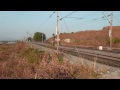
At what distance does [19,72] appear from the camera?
10.7 metres
